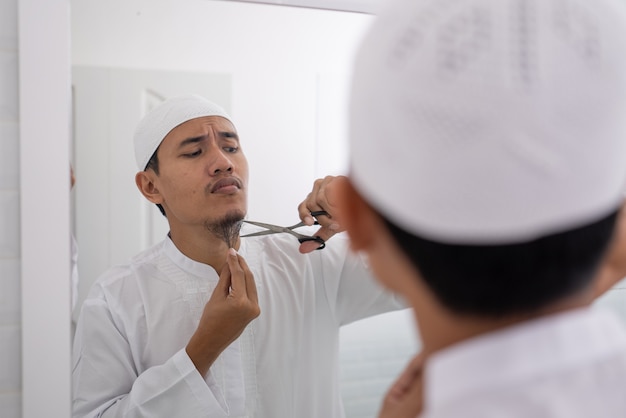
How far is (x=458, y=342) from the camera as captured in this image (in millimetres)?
372

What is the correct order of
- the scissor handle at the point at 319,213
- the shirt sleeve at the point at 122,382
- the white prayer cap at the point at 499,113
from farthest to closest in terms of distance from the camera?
the scissor handle at the point at 319,213 < the shirt sleeve at the point at 122,382 < the white prayer cap at the point at 499,113

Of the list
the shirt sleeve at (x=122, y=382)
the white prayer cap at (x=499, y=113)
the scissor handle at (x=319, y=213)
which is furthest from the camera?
the scissor handle at (x=319, y=213)

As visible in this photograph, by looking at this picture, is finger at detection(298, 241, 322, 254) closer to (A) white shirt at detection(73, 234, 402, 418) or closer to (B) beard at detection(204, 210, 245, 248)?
(A) white shirt at detection(73, 234, 402, 418)

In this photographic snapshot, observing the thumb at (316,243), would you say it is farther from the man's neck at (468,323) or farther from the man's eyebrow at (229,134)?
the man's neck at (468,323)

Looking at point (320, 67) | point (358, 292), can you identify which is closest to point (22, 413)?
point (358, 292)

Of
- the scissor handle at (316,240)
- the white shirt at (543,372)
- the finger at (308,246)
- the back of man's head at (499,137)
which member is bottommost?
the finger at (308,246)

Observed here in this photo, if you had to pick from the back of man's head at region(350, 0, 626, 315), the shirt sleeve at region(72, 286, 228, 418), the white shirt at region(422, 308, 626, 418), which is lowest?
the shirt sleeve at region(72, 286, 228, 418)

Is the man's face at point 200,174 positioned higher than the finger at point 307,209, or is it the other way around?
the man's face at point 200,174

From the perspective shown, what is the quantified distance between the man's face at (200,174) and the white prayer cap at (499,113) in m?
0.59

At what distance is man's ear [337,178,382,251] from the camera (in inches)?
16.2

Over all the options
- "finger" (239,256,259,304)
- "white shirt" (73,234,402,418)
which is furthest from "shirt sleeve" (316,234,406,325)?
"finger" (239,256,259,304)

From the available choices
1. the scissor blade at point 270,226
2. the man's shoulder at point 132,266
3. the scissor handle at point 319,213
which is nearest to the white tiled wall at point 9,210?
the man's shoulder at point 132,266

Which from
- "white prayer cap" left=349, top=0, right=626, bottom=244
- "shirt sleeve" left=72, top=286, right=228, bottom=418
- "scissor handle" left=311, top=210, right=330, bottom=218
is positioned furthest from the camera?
"scissor handle" left=311, top=210, right=330, bottom=218

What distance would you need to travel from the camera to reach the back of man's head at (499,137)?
1.07 ft
